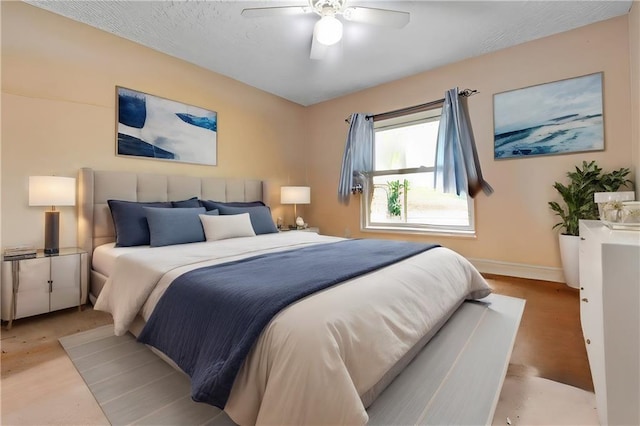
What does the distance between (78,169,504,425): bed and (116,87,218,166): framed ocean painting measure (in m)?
0.59

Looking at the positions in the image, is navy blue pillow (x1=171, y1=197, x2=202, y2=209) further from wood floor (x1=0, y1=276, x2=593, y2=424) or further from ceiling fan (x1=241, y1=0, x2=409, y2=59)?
ceiling fan (x1=241, y1=0, x2=409, y2=59)

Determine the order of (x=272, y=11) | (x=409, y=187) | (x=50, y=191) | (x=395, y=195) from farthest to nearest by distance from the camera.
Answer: (x=395, y=195)
(x=409, y=187)
(x=50, y=191)
(x=272, y=11)

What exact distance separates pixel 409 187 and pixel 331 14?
94.9 inches

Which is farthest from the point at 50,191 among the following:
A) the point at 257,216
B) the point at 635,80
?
the point at 635,80

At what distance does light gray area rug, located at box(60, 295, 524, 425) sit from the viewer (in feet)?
3.90

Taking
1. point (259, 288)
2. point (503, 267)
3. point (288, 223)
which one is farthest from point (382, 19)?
point (288, 223)

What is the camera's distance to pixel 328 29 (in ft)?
7.07

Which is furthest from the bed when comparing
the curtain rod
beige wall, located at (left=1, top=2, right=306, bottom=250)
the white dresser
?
the curtain rod

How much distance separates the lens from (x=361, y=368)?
1062 mm

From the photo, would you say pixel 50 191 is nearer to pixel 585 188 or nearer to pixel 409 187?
pixel 409 187

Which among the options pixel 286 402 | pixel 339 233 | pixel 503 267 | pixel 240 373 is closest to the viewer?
pixel 286 402

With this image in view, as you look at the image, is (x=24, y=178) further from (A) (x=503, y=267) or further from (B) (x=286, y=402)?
(A) (x=503, y=267)

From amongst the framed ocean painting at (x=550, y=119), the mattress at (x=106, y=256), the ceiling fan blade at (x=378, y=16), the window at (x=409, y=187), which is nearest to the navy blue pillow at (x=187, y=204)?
the mattress at (x=106, y=256)

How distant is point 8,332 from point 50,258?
0.54 m
